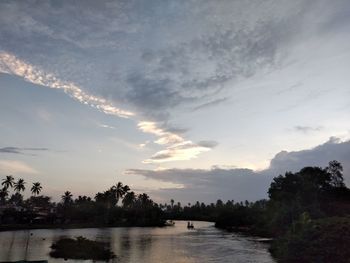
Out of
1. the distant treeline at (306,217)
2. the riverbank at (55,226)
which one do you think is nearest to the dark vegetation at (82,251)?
the distant treeline at (306,217)

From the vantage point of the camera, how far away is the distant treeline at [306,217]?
192ft

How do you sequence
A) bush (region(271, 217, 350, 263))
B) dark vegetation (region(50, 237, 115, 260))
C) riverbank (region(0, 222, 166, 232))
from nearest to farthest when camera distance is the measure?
bush (region(271, 217, 350, 263)), dark vegetation (region(50, 237, 115, 260)), riverbank (region(0, 222, 166, 232))

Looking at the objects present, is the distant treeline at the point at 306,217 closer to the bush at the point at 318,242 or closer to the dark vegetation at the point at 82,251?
the bush at the point at 318,242

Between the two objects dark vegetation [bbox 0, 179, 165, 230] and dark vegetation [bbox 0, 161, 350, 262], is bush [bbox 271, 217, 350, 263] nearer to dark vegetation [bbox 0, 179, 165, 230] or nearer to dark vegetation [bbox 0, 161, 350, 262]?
dark vegetation [bbox 0, 161, 350, 262]

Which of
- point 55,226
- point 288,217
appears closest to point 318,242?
point 288,217

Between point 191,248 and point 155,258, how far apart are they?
18.4 meters

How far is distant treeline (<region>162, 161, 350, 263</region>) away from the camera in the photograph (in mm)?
58656

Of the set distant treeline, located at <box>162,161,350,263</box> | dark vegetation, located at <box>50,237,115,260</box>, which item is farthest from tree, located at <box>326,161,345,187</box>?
dark vegetation, located at <box>50,237,115,260</box>

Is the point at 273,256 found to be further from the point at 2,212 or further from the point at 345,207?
the point at 2,212

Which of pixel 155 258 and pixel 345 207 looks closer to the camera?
pixel 155 258

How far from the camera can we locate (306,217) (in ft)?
228

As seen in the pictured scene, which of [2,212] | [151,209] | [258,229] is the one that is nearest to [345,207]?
[258,229]

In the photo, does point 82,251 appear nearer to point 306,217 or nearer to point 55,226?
point 306,217

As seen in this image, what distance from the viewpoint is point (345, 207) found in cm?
11044
